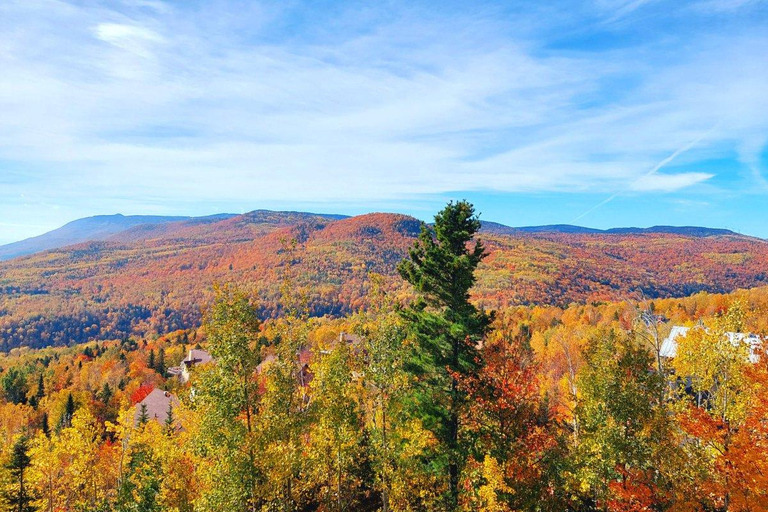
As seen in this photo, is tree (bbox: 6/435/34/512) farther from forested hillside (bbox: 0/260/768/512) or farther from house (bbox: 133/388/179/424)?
house (bbox: 133/388/179/424)

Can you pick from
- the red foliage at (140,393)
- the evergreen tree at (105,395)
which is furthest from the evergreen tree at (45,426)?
the red foliage at (140,393)

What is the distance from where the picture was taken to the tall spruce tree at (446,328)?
21.3 meters

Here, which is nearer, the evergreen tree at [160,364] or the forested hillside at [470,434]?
the forested hillside at [470,434]

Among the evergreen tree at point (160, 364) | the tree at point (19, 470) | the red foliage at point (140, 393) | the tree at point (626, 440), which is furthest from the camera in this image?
the evergreen tree at point (160, 364)

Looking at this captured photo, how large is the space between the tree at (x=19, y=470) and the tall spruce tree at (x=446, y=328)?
2710cm

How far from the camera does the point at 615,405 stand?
54.7 feet

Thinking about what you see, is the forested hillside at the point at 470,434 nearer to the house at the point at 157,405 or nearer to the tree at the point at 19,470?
the tree at the point at 19,470

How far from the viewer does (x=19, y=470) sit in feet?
93.6

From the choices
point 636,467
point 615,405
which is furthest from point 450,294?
point 636,467

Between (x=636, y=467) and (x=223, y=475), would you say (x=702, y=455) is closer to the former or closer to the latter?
(x=636, y=467)

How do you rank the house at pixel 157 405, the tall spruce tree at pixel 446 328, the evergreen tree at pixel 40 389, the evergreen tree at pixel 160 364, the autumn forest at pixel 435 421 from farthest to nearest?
the evergreen tree at pixel 160 364 < the evergreen tree at pixel 40 389 < the house at pixel 157 405 < the tall spruce tree at pixel 446 328 < the autumn forest at pixel 435 421

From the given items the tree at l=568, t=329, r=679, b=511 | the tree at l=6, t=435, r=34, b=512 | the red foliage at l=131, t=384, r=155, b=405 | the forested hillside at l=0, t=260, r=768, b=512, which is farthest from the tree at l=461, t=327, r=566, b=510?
the red foliage at l=131, t=384, r=155, b=405

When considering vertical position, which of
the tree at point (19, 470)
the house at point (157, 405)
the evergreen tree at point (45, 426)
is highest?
the tree at point (19, 470)

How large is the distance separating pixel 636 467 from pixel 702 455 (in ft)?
8.00
